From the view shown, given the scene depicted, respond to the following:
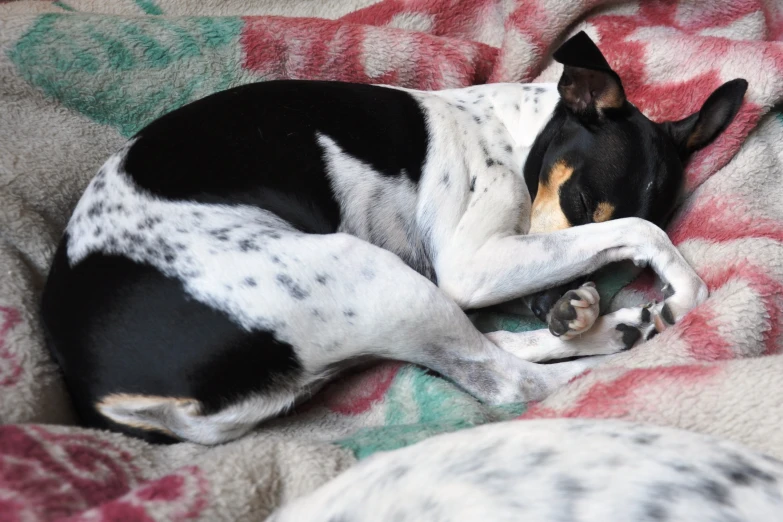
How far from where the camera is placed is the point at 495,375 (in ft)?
7.29

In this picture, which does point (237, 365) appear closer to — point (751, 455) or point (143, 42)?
point (751, 455)

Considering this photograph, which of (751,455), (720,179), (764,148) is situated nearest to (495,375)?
(751,455)

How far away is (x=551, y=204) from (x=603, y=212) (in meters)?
0.20

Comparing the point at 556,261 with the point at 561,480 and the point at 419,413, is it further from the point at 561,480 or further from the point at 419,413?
the point at 561,480

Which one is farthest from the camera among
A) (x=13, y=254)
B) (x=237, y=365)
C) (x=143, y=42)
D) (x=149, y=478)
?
(x=143, y=42)

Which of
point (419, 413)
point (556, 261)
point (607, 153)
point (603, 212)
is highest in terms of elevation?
point (607, 153)

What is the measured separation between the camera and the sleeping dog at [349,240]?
6.23ft

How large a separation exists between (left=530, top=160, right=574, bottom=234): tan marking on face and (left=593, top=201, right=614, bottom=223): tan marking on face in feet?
0.35

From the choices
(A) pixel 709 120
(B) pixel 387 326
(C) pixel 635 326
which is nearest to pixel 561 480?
(B) pixel 387 326

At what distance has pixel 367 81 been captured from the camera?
10.4ft

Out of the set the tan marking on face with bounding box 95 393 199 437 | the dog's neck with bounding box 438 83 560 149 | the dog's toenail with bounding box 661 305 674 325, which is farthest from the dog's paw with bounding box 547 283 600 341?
the tan marking on face with bounding box 95 393 199 437

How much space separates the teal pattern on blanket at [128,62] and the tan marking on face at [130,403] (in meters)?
1.40

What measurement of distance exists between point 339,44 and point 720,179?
1.71 metres

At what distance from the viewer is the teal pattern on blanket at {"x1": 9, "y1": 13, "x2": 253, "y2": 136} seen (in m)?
2.72
